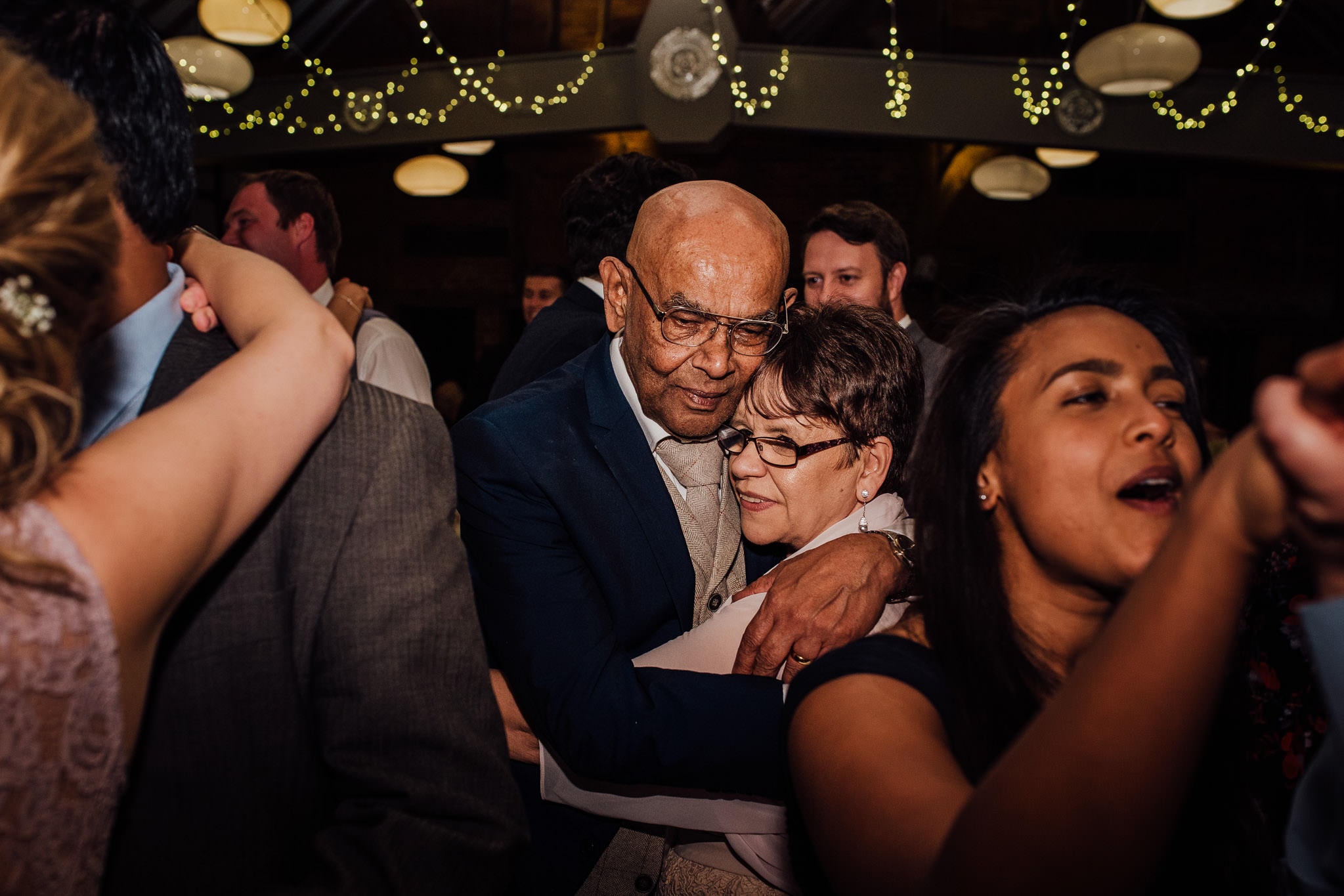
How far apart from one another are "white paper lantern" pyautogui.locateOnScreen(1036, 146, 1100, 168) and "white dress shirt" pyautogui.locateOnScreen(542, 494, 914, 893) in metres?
6.88

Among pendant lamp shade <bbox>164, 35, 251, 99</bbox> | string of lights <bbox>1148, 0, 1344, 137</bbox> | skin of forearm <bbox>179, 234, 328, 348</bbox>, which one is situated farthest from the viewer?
string of lights <bbox>1148, 0, 1344, 137</bbox>

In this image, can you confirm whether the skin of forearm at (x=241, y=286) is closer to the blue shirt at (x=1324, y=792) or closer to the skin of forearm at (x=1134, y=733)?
the skin of forearm at (x=1134, y=733)

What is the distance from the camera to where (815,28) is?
10.4 m

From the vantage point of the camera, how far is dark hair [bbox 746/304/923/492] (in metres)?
1.92

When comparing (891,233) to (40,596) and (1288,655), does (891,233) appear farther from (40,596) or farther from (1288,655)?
(40,596)

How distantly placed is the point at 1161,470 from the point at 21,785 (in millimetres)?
1264

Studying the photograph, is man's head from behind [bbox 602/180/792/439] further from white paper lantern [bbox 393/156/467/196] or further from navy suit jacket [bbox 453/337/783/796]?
white paper lantern [bbox 393/156/467/196]

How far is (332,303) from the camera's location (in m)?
3.45

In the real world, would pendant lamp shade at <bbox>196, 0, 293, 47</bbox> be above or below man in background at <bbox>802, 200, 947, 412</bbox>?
above

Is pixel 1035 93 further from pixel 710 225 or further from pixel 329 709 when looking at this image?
pixel 329 709

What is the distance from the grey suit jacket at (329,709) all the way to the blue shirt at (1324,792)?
2.69ft

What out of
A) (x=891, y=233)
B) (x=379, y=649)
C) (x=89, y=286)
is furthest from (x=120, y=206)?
(x=891, y=233)

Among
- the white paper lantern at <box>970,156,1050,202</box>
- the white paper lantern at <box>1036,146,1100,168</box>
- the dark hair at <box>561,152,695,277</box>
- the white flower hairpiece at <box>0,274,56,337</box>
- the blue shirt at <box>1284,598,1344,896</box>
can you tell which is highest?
the white flower hairpiece at <box>0,274,56,337</box>

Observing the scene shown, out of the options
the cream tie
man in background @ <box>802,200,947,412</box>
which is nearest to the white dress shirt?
the cream tie
